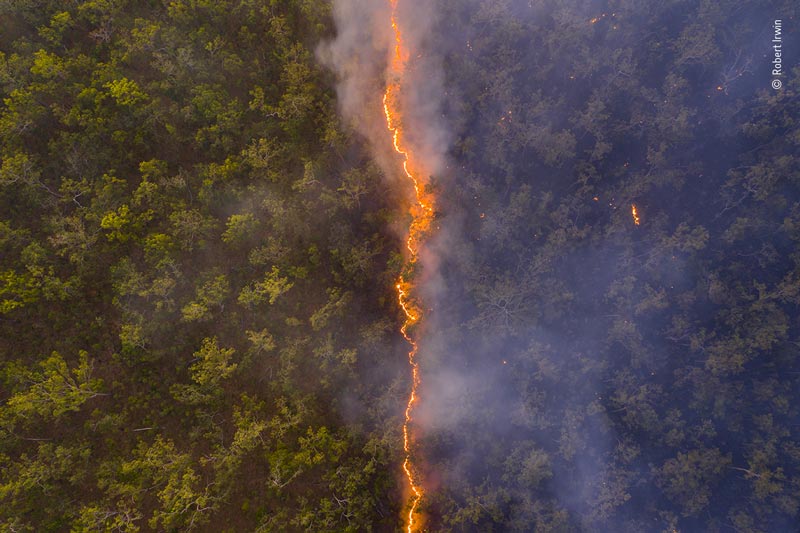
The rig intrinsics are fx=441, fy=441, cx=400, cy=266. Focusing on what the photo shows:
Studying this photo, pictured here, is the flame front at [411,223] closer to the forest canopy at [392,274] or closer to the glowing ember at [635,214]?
the forest canopy at [392,274]

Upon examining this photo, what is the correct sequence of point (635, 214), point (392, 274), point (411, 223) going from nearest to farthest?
1. point (392, 274)
2. point (411, 223)
3. point (635, 214)

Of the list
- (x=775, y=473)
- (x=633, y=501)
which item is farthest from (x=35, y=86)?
(x=775, y=473)

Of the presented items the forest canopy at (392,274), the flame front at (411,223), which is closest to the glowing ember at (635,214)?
the forest canopy at (392,274)

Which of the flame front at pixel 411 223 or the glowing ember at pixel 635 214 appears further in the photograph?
the glowing ember at pixel 635 214

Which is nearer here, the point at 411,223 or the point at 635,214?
the point at 411,223

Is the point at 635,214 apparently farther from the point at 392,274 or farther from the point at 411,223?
the point at 392,274

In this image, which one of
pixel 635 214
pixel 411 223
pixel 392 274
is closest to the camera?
pixel 392 274

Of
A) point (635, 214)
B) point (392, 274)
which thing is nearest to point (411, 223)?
point (392, 274)

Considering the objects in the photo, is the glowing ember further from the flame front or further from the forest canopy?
→ the flame front

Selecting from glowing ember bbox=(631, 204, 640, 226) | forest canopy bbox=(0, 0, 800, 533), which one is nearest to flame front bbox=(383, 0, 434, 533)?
forest canopy bbox=(0, 0, 800, 533)
